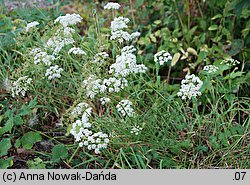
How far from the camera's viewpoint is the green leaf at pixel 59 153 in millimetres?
2514

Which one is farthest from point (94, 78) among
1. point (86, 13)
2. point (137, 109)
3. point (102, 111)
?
point (86, 13)

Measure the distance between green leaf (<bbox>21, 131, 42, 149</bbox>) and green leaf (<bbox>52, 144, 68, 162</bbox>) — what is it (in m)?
0.14

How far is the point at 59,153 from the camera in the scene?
2520 millimetres

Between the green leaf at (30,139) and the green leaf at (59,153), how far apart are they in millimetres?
144

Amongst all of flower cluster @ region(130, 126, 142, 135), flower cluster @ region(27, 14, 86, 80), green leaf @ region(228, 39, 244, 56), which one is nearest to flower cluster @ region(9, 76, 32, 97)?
flower cluster @ region(27, 14, 86, 80)

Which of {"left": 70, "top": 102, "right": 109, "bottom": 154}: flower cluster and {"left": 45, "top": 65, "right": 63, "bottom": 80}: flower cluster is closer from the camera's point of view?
{"left": 70, "top": 102, "right": 109, "bottom": 154}: flower cluster

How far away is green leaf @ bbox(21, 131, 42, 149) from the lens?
2605 mm

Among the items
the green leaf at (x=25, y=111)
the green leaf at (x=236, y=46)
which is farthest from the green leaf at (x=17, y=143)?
the green leaf at (x=236, y=46)

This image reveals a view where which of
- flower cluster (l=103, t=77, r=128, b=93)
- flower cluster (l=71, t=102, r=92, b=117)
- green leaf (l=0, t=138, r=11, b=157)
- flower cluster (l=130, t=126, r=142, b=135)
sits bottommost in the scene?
green leaf (l=0, t=138, r=11, b=157)

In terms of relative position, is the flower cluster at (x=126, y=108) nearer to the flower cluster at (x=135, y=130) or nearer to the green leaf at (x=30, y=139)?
the flower cluster at (x=135, y=130)

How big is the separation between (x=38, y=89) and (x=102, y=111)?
1.35ft

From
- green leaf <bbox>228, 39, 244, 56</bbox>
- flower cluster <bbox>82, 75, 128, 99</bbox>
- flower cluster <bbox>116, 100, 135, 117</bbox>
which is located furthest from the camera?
green leaf <bbox>228, 39, 244, 56</bbox>

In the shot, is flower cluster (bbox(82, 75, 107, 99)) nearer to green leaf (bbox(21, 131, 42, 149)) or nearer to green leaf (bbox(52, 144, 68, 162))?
green leaf (bbox(52, 144, 68, 162))

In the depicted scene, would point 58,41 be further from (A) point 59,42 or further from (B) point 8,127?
(B) point 8,127
